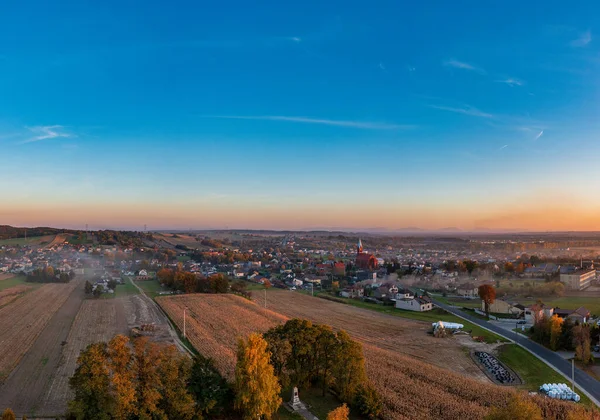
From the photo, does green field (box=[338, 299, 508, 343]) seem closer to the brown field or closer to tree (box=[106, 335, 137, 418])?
tree (box=[106, 335, 137, 418])

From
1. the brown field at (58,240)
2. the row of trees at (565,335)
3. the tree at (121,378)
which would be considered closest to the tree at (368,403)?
the tree at (121,378)

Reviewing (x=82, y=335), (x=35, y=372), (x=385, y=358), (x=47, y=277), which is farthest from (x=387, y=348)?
(x=47, y=277)

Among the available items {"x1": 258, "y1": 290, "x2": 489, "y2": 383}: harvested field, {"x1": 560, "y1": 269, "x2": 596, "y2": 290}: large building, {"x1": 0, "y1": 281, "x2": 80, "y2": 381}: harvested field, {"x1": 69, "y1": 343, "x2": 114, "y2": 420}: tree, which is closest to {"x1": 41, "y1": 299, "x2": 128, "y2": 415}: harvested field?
{"x1": 0, "y1": 281, "x2": 80, "y2": 381}: harvested field

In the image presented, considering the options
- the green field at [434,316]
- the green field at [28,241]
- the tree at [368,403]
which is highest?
the green field at [28,241]

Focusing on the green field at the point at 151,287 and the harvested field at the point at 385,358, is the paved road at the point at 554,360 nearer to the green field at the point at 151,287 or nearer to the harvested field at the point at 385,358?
the harvested field at the point at 385,358

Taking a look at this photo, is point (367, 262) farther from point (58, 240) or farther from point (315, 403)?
point (58, 240)

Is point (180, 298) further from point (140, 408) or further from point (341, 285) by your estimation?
point (140, 408)

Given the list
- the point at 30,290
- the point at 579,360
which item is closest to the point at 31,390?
the point at 579,360
